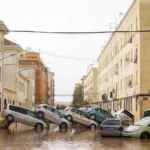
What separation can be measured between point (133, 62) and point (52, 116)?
14021mm

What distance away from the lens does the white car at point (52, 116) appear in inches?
1578

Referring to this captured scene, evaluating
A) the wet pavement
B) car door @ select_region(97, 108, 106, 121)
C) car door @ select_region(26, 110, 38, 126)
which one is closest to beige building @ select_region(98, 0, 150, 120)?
car door @ select_region(97, 108, 106, 121)

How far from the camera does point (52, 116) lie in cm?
4031

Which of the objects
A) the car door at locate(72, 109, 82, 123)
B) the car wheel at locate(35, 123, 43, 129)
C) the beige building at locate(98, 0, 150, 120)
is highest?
the beige building at locate(98, 0, 150, 120)

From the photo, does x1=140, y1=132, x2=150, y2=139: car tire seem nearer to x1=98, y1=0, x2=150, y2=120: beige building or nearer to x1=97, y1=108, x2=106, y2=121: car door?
x1=97, y1=108, x2=106, y2=121: car door

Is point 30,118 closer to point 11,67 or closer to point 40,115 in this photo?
point 40,115

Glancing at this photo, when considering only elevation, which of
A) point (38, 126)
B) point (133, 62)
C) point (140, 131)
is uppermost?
point (133, 62)

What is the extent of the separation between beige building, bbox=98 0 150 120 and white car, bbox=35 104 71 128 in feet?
33.7

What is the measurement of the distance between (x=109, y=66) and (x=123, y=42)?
18.4 meters

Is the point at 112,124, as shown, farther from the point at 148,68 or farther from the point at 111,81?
the point at 111,81

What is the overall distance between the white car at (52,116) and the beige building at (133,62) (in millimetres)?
10263

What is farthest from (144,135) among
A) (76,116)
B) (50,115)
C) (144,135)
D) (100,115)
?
(100,115)

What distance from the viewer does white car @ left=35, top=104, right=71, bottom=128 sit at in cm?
4009

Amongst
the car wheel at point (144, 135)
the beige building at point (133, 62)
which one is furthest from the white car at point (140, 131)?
the beige building at point (133, 62)
